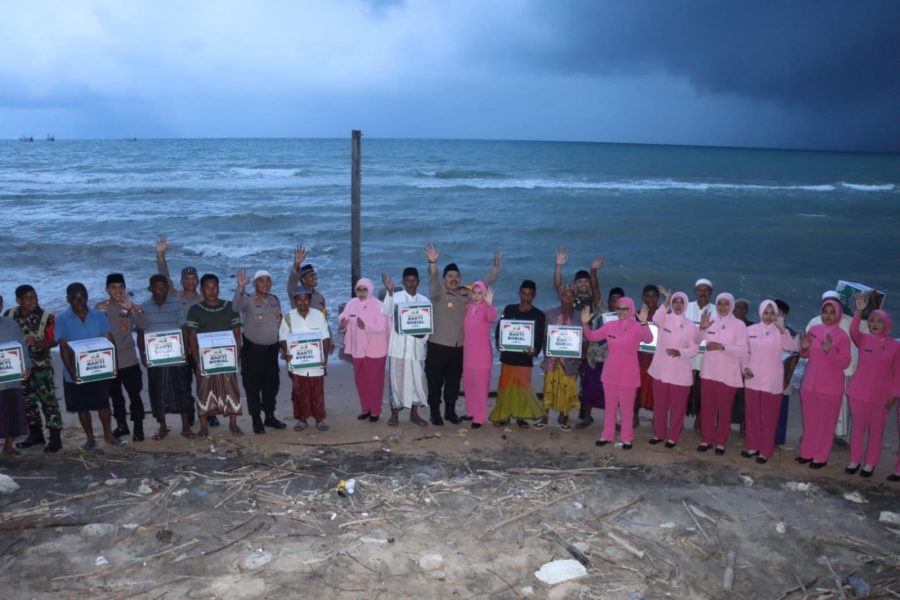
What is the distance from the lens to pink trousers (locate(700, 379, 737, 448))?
7.14m

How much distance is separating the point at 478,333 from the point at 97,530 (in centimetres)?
412

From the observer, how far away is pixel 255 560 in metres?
5.02

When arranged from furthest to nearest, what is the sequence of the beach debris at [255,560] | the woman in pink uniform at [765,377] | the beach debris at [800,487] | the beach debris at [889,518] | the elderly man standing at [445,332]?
the elderly man standing at [445,332] < the woman in pink uniform at [765,377] < the beach debris at [800,487] < the beach debris at [889,518] < the beach debris at [255,560]

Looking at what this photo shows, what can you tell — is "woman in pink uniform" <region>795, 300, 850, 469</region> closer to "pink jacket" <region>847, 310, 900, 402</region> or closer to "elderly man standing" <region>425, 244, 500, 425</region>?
"pink jacket" <region>847, 310, 900, 402</region>

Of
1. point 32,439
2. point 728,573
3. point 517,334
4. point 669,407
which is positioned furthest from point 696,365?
point 32,439

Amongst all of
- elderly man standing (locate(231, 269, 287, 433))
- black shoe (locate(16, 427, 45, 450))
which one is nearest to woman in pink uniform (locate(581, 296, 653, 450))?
elderly man standing (locate(231, 269, 287, 433))

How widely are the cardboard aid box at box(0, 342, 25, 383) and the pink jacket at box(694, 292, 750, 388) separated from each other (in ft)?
21.9

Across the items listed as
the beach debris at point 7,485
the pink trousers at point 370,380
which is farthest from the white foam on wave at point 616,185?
the beach debris at point 7,485

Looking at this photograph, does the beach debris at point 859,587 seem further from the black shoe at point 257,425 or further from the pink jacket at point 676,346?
the black shoe at point 257,425

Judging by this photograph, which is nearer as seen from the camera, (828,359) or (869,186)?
(828,359)

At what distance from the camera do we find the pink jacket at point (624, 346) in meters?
7.20

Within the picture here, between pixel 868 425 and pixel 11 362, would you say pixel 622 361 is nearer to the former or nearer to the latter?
pixel 868 425

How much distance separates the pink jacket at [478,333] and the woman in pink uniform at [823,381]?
3187mm

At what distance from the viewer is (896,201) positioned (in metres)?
39.9
